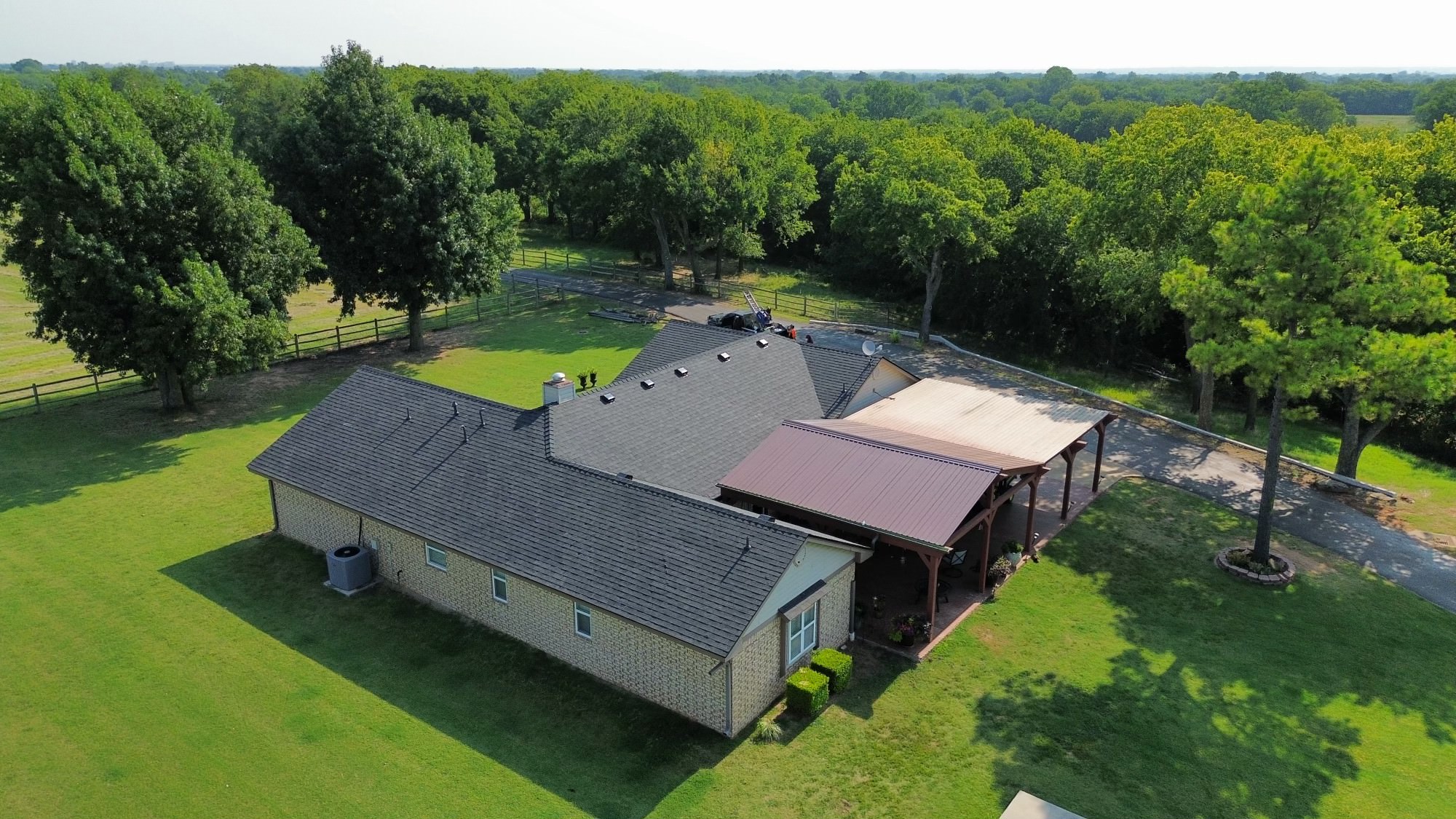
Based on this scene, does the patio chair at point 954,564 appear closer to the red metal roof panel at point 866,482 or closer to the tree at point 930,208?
the red metal roof panel at point 866,482

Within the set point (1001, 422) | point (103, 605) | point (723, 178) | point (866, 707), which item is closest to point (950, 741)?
point (866, 707)

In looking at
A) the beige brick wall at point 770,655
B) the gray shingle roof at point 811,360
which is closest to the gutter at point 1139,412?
the gray shingle roof at point 811,360

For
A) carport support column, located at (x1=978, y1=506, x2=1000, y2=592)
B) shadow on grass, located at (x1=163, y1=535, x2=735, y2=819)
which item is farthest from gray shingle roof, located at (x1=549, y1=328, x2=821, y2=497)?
carport support column, located at (x1=978, y1=506, x2=1000, y2=592)

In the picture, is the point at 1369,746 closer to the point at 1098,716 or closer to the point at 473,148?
the point at 1098,716

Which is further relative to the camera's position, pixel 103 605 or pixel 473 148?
pixel 473 148

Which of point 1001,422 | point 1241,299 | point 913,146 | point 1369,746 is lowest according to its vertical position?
point 1369,746

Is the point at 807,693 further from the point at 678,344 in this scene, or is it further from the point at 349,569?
the point at 678,344
